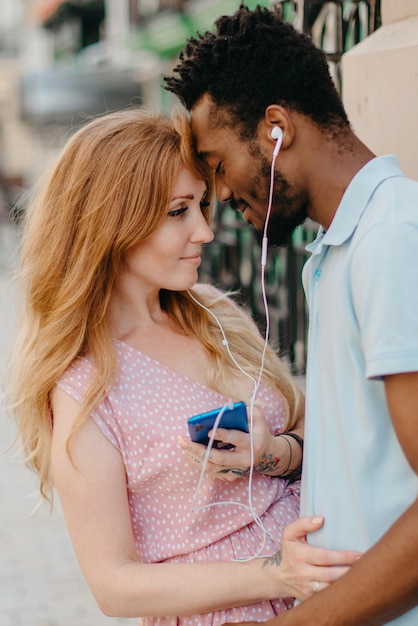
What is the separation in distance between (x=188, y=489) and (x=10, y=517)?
13.1 feet

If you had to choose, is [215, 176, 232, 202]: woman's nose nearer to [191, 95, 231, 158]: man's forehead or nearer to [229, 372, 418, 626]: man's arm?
[191, 95, 231, 158]: man's forehead

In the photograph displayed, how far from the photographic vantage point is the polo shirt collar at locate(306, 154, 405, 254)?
1708mm

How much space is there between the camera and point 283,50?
188 centimetres

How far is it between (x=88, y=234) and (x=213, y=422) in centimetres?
65

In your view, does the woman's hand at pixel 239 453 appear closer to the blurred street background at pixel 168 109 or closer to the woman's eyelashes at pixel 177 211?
the woman's eyelashes at pixel 177 211

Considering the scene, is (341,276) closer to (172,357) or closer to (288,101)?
(288,101)

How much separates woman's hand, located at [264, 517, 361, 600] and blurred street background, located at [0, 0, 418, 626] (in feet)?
3.50

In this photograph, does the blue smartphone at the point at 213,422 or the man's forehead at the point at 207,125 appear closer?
the man's forehead at the point at 207,125

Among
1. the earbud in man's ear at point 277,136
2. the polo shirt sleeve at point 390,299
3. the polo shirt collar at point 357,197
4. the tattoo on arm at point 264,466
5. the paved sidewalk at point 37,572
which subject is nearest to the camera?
the polo shirt sleeve at point 390,299

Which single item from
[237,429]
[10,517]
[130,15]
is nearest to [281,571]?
[237,429]

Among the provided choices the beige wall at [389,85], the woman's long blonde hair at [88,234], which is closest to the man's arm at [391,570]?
the woman's long blonde hair at [88,234]

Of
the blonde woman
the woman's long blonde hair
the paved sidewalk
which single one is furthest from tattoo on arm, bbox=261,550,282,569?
the paved sidewalk

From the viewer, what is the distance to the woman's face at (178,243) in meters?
2.44

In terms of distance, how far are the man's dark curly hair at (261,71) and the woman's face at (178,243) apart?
50 centimetres
